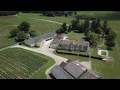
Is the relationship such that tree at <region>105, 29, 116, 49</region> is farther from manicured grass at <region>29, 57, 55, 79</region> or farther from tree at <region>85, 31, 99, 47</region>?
manicured grass at <region>29, 57, 55, 79</region>

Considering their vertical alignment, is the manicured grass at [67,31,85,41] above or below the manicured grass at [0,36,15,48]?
above

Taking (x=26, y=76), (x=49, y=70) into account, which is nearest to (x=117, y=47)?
(x=49, y=70)

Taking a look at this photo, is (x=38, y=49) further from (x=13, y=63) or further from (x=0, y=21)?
(x=0, y=21)

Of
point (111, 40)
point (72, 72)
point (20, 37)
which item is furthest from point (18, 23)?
point (72, 72)

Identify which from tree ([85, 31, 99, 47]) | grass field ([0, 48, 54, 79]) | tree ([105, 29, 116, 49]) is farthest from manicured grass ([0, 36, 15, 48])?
tree ([105, 29, 116, 49])

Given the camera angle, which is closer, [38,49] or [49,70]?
[49,70]

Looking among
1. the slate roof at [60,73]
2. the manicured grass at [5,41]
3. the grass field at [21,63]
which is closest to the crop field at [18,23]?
the manicured grass at [5,41]

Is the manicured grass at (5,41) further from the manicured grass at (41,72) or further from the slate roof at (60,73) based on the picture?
the slate roof at (60,73)

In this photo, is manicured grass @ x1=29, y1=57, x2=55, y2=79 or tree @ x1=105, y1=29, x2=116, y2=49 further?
tree @ x1=105, y1=29, x2=116, y2=49

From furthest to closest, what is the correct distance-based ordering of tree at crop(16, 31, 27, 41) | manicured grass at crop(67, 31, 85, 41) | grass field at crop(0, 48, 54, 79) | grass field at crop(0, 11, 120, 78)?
manicured grass at crop(67, 31, 85, 41) < tree at crop(16, 31, 27, 41) < grass field at crop(0, 11, 120, 78) < grass field at crop(0, 48, 54, 79)
